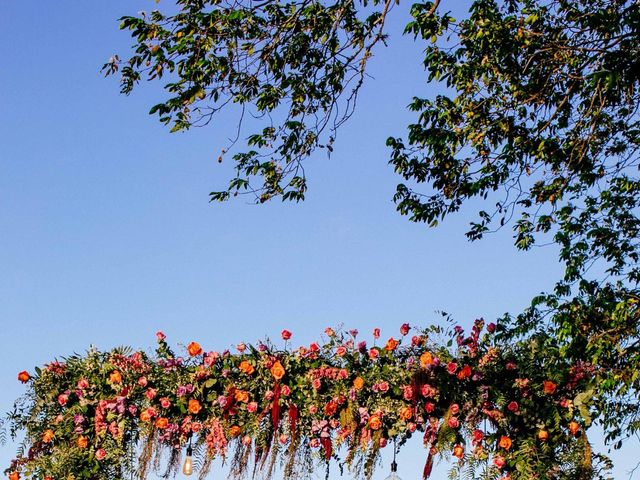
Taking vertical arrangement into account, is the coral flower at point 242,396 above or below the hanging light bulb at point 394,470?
above

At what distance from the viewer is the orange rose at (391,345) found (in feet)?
20.0

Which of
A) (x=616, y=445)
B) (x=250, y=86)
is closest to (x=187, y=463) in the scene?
(x=250, y=86)

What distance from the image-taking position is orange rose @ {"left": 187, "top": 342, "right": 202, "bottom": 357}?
6.42m

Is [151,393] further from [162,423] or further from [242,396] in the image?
[242,396]

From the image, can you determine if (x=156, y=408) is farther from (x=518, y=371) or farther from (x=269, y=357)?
(x=518, y=371)

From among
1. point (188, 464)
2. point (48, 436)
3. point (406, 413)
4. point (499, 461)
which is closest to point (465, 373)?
point (406, 413)

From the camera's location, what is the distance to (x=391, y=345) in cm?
609

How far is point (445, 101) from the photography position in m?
7.40

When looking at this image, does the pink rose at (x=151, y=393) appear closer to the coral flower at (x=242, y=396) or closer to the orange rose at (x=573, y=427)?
the coral flower at (x=242, y=396)

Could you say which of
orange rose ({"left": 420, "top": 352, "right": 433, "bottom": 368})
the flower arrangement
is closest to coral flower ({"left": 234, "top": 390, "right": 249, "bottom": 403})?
the flower arrangement

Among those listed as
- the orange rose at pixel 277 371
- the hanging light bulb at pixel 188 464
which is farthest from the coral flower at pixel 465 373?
the hanging light bulb at pixel 188 464

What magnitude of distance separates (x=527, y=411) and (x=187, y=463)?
286 cm

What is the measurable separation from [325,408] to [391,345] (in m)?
0.76

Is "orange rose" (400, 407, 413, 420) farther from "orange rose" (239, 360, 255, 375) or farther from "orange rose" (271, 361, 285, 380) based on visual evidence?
"orange rose" (239, 360, 255, 375)
